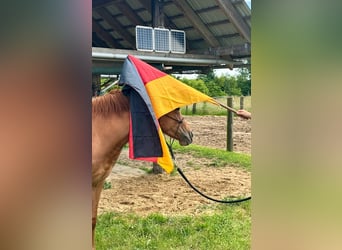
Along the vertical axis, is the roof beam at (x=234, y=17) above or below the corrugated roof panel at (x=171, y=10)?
below

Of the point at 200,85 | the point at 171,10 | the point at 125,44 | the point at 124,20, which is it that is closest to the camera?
the point at 171,10

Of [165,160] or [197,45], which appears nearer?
[165,160]

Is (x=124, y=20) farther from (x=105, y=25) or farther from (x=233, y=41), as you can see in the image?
(x=233, y=41)

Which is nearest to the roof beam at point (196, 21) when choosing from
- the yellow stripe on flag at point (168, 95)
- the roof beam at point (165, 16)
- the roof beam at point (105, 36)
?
the roof beam at point (165, 16)

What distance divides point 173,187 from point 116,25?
1.58 m

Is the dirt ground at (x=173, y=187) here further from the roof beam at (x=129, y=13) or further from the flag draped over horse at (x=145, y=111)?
the roof beam at (x=129, y=13)

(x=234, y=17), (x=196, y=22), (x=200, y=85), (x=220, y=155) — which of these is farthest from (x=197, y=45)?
(x=200, y=85)

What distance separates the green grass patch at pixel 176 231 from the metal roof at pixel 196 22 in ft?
4.12

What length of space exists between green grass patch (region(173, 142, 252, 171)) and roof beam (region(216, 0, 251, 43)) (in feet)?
3.96

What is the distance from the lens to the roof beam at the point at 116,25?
3.39m

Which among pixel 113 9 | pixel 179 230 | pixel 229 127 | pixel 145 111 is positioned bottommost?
pixel 179 230

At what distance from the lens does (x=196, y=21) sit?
2924 millimetres
